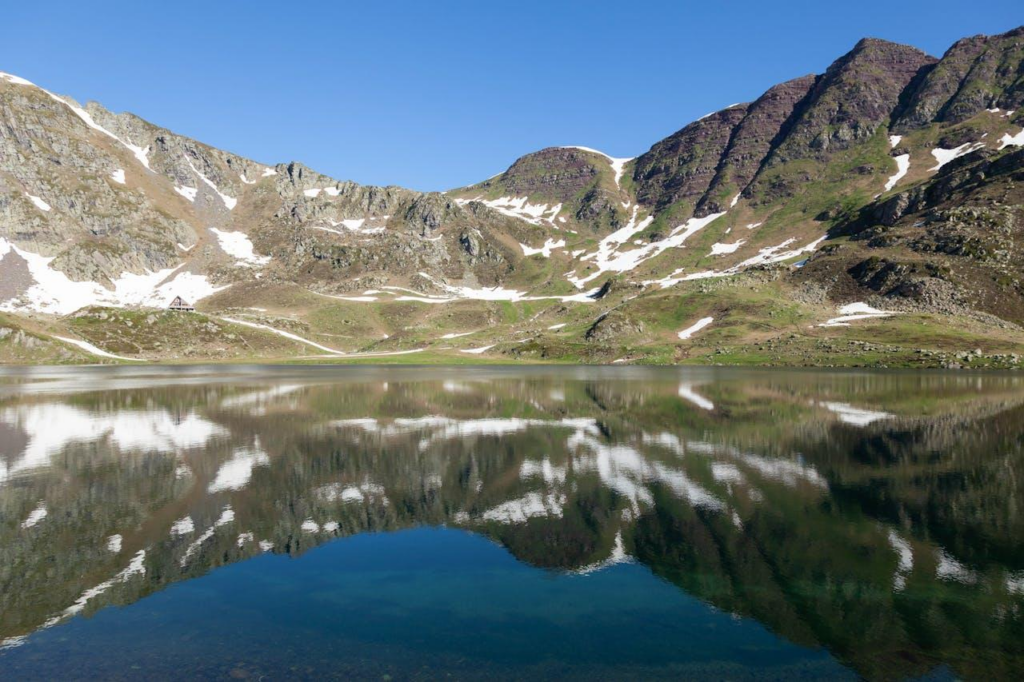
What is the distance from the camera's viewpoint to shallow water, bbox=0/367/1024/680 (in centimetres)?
1535

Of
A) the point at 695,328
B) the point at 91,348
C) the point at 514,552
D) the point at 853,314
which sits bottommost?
the point at 514,552

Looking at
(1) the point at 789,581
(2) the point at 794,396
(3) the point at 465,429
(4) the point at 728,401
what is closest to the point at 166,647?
(1) the point at 789,581

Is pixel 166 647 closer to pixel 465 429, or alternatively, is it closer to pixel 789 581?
pixel 789 581

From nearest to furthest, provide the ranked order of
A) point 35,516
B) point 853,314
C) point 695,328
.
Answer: point 35,516 → point 853,314 → point 695,328

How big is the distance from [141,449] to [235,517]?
2068 centimetres

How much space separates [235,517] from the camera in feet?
89.5

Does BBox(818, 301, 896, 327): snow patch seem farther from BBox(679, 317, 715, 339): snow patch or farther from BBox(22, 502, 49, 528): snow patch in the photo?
BBox(22, 502, 49, 528): snow patch

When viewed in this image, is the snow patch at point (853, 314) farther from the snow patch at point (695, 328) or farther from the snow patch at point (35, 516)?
the snow patch at point (35, 516)

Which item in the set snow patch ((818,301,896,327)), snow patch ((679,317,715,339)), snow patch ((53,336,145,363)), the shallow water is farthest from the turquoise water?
snow patch ((53,336,145,363))

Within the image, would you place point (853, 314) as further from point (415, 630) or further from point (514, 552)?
point (415, 630)

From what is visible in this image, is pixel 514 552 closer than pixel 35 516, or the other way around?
pixel 514 552

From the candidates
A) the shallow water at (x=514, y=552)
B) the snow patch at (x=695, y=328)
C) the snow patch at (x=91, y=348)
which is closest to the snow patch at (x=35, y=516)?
the shallow water at (x=514, y=552)

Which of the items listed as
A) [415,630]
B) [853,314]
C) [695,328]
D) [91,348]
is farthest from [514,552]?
[91,348]

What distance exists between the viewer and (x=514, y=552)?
76.3ft
